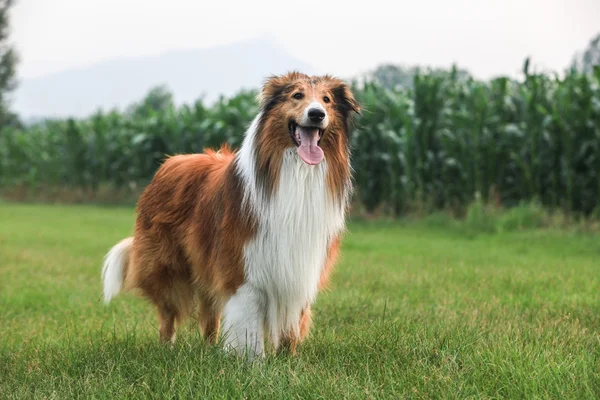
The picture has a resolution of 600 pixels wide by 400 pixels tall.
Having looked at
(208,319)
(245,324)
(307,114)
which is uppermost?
(307,114)

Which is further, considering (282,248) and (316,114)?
(282,248)

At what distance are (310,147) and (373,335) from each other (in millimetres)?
1427

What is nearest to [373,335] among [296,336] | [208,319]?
[296,336]

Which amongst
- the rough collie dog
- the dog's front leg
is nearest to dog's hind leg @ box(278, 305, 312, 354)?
the rough collie dog

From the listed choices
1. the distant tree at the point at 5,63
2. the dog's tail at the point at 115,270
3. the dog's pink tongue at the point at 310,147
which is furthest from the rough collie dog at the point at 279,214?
the distant tree at the point at 5,63

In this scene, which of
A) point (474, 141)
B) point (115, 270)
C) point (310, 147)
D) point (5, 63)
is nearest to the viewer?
point (310, 147)

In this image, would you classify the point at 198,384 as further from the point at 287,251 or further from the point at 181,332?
the point at 181,332

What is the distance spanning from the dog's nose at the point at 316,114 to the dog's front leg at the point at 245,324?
3.79 ft

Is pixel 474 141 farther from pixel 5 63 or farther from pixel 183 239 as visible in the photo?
pixel 5 63

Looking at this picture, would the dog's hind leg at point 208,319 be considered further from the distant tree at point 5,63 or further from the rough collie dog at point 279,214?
the distant tree at point 5,63

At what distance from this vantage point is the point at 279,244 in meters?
4.23

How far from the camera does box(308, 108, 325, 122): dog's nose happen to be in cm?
401

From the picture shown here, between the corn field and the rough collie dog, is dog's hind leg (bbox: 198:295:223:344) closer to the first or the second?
the rough collie dog

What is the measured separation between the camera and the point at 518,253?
996cm
